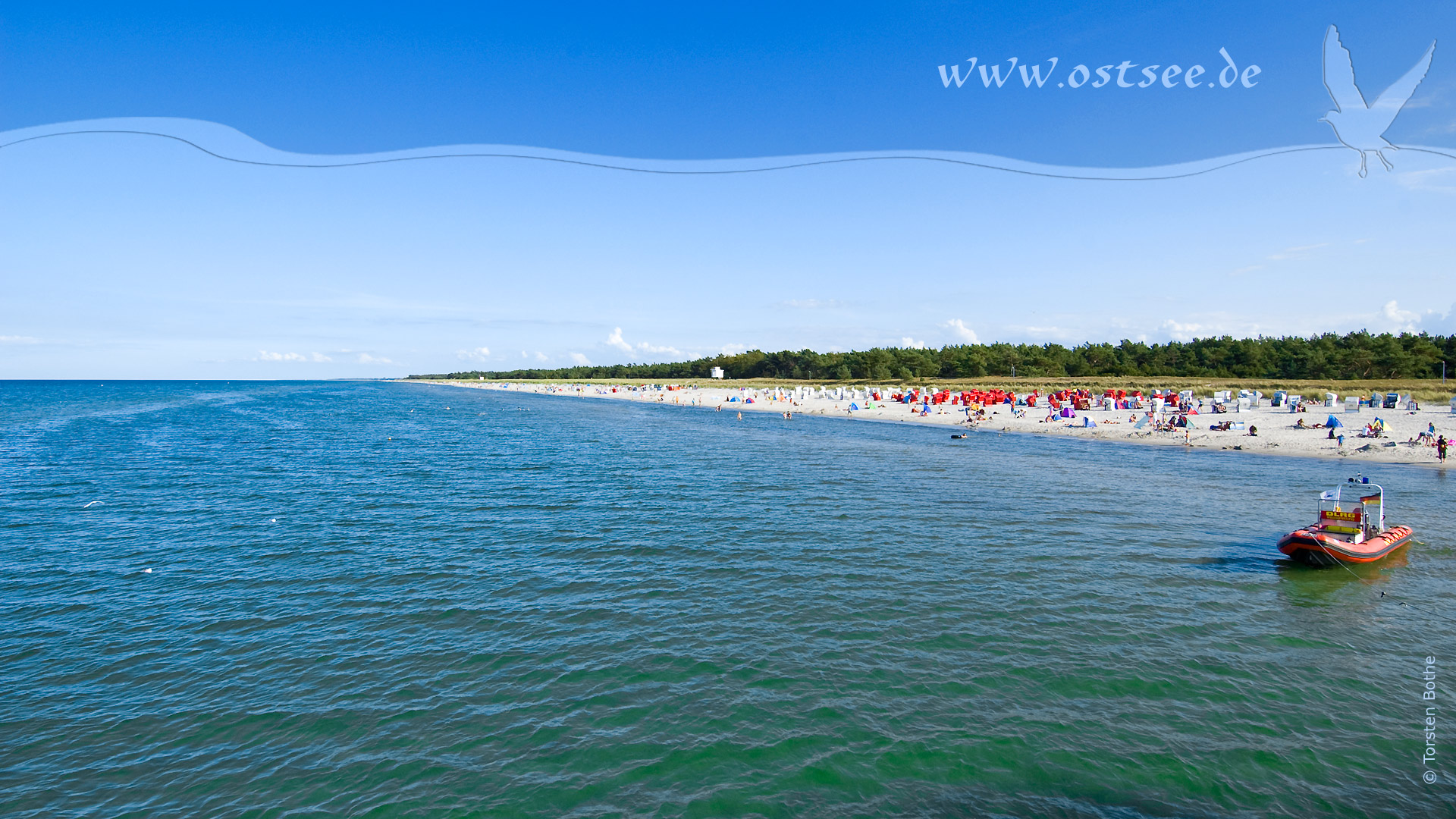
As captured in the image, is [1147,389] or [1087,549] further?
[1147,389]

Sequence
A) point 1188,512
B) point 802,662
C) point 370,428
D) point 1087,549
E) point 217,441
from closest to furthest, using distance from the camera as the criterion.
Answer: point 802,662 < point 1087,549 < point 1188,512 < point 217,441 < point 370,428

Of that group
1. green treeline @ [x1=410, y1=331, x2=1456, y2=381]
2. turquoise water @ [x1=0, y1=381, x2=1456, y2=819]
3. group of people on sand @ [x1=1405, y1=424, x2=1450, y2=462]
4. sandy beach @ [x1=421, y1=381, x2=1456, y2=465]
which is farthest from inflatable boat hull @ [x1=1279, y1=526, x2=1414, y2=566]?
green treeline @ [x1=410, y1=331, x2=1456, y2=381]

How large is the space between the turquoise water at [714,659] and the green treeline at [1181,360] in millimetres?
100607

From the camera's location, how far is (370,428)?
79.4 meters

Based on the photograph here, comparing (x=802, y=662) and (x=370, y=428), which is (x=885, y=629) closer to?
(x=802, y=662)

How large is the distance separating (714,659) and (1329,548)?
2011cm

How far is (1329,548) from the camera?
66.0ft

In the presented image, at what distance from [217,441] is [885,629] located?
71.0 metres

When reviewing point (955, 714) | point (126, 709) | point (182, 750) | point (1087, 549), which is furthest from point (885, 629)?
point (126, 709)

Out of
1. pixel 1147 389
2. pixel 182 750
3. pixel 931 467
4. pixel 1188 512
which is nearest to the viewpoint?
pixel 182 750

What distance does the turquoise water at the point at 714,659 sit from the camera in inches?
400

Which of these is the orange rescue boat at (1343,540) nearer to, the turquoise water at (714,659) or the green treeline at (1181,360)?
the turquoise water at (714,659)

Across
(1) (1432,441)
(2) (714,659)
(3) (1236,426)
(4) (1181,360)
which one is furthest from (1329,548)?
(4) (1181,360)

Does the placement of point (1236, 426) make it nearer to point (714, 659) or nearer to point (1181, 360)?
point (714, 659)
